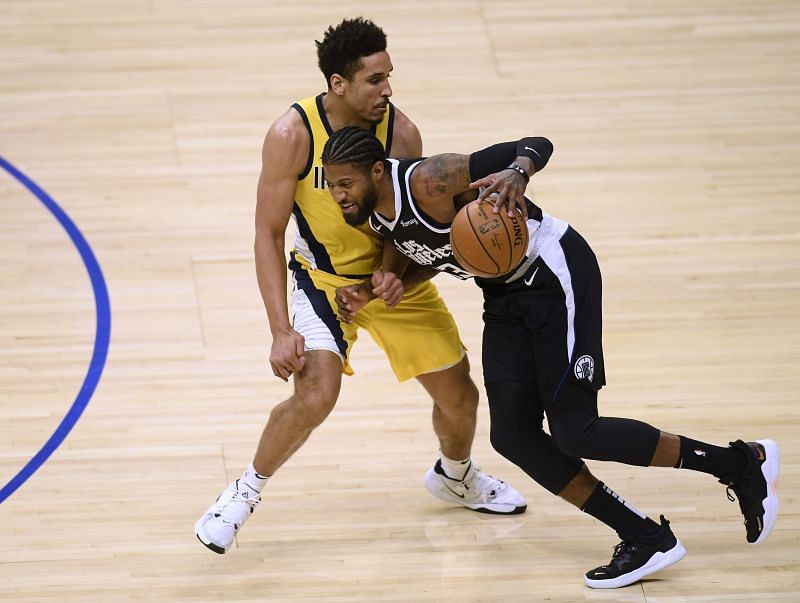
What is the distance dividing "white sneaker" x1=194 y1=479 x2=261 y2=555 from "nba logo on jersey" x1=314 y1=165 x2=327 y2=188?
Answer: 3.94 ft

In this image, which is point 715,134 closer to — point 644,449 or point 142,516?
point 644,449

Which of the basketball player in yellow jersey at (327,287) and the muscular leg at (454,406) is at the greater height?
the basketball player in yellow jersey at (327,287)

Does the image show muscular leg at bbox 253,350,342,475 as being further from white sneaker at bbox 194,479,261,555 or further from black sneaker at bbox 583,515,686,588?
black sneaker at bbox 583,515,686,588

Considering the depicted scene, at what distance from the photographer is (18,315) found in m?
6.33

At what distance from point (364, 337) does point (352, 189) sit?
2.15 meters

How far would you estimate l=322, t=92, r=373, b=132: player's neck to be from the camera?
4539 mm

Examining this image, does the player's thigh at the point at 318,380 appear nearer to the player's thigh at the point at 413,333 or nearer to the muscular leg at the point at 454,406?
A: the player's thigh at the point at 413,333

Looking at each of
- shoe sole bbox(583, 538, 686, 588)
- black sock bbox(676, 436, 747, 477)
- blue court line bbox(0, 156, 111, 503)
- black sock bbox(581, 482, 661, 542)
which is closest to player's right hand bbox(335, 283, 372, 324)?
black sock bbox(581, 482, 661, 542)

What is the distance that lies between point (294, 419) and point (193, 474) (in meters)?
1.00

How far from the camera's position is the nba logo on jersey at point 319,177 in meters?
4.58

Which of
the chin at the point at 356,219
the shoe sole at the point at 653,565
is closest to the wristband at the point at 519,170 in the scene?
Result: the chin at the point at 356,219

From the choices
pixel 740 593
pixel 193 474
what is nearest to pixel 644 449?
pixel 740 593

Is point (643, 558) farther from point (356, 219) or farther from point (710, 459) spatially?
point (356, 219)

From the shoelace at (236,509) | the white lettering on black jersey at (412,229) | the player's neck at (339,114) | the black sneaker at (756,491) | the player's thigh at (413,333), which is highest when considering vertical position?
the player's neck at (339,114)
